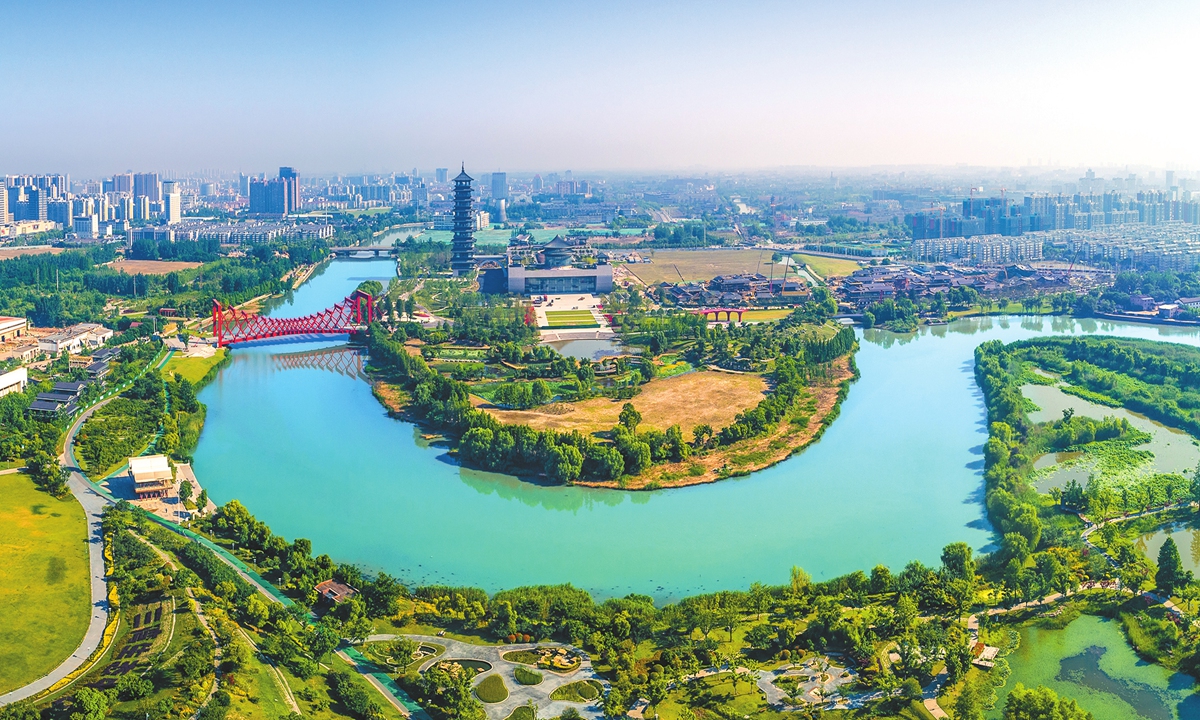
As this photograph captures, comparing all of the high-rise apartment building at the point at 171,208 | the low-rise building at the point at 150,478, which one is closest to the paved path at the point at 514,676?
the low-rise building at the point at 150,478

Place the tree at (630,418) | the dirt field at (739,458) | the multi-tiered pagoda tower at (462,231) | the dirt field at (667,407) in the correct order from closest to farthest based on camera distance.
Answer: the dirt field at (739,458), the tree at (630,418), the dirt field at (667,407), the multi-tiered pagoda tower at (462,231)

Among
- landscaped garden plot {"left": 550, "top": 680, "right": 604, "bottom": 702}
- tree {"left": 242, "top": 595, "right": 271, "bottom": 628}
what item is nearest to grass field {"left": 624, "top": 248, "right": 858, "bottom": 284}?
tree {"left": 242, "top": 595, "right": 271, "bottom": 628}

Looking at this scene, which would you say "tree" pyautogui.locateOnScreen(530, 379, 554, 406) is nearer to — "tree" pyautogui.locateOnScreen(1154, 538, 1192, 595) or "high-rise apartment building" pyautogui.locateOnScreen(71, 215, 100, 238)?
"tree" pyautogui.locateOnScreen(1154, 538, 1192, 595)

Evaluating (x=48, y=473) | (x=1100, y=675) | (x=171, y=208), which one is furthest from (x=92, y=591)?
(x=171, y=208)

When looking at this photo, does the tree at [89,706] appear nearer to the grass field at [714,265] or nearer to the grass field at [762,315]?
the grass field at [762,315]

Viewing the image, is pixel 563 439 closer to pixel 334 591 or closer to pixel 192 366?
pixel 334 591

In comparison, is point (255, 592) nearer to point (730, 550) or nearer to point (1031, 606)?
point (730, 550)
